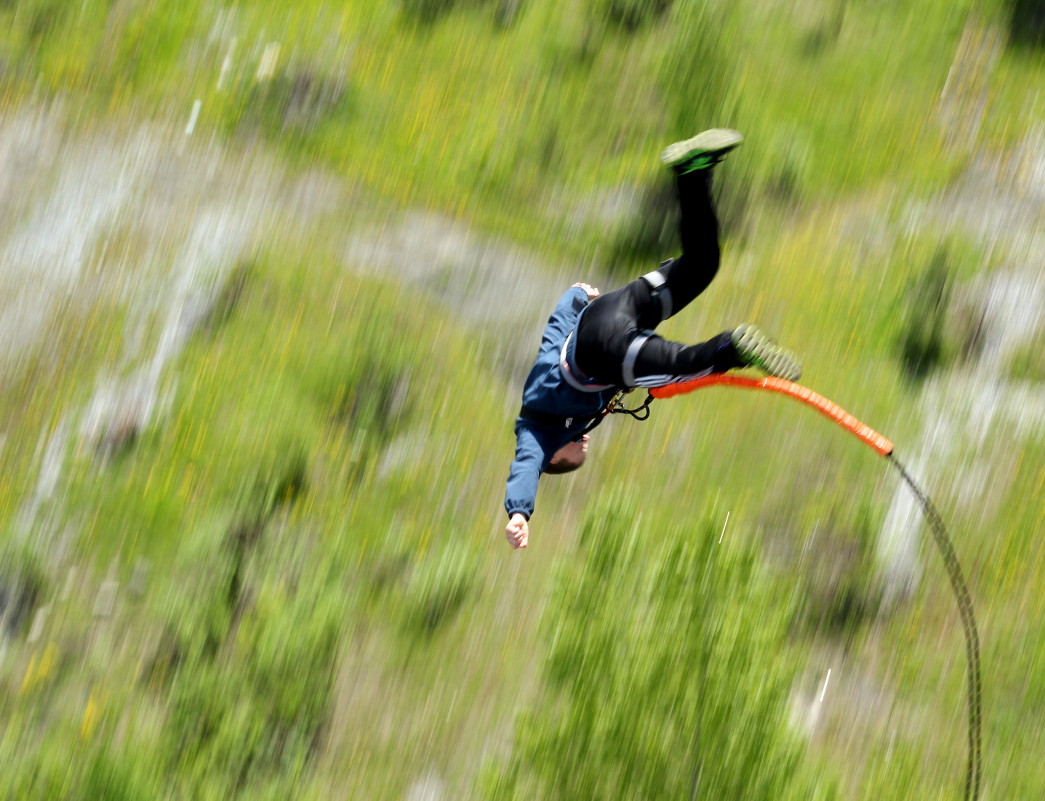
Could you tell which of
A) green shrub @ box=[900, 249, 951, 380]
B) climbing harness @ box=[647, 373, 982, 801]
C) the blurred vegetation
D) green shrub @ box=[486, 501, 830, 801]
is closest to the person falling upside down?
climbing harness @ box=[647, 373, 982, 801]

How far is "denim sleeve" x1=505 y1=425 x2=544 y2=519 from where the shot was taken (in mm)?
5285

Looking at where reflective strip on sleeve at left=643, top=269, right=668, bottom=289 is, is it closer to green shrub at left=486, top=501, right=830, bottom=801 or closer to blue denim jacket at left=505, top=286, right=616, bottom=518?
blue denim jacket at left=505, top=286, right=616, bottom=518

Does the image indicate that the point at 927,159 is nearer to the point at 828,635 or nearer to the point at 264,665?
the point at 828,635

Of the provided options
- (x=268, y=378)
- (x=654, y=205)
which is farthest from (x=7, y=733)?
(x=654, y=205)

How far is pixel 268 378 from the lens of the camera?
26.7ft

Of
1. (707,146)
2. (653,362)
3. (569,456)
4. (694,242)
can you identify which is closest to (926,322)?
(694,242)

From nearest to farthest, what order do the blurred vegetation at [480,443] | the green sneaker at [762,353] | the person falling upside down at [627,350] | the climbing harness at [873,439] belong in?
the green sneaker at [762,353] → the climbing harness at [873,439] → the person falling upside down at [627,350] → the blurred vegetation at [480,443]

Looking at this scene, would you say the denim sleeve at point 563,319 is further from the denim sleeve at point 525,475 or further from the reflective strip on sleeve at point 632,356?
the reflective strip on sleeve at point 632,356

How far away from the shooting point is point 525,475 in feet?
17.7

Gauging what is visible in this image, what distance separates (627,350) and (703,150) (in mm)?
1244

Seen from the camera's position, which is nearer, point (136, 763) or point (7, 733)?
point (136, 763)

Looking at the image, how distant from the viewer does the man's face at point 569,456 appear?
5.91m

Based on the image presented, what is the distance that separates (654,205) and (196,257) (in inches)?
205

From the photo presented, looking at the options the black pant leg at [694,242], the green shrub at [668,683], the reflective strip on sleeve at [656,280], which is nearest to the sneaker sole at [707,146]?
the black pant leg at [694,242]
